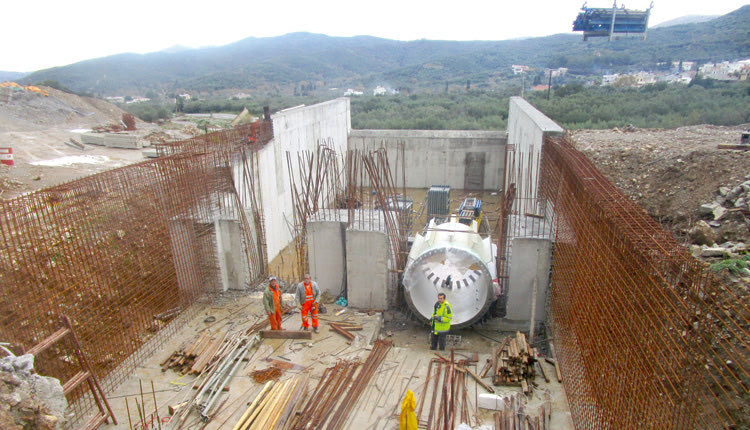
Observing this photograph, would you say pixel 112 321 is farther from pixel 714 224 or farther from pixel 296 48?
pixel 296 48

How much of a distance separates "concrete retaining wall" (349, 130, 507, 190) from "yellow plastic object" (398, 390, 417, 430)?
56.6ft

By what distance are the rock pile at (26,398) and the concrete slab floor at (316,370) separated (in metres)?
1.04

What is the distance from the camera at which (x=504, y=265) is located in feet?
29.0

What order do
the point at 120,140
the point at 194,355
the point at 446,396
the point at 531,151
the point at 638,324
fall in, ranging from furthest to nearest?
the point at 120,140 → the point at 531,151 → the point at 194,355 → the point at 446,396 → the point at 638,324

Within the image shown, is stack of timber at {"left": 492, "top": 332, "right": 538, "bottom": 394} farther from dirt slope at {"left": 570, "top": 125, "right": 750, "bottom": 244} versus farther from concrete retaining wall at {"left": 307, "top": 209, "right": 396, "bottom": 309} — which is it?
dirt slope at {"left": 570, "top": 125, "right": 750, "bottom": 244}

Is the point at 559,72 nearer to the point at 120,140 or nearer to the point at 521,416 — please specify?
the point at 120,140

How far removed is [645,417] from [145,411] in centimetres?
588

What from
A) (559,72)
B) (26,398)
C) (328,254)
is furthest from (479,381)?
(559,72)

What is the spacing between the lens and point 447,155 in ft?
72.6

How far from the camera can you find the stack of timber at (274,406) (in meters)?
5.55

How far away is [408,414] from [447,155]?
18.1 metres

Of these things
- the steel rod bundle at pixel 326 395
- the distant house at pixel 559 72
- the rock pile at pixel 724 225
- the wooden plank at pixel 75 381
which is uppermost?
the distant house at pixel 559 72

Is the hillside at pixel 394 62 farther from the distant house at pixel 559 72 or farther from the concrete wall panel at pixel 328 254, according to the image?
the concrete wall panel at pixel 328 254

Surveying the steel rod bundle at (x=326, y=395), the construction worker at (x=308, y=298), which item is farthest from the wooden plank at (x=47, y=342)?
the construction worker at (x=308, y=298)
